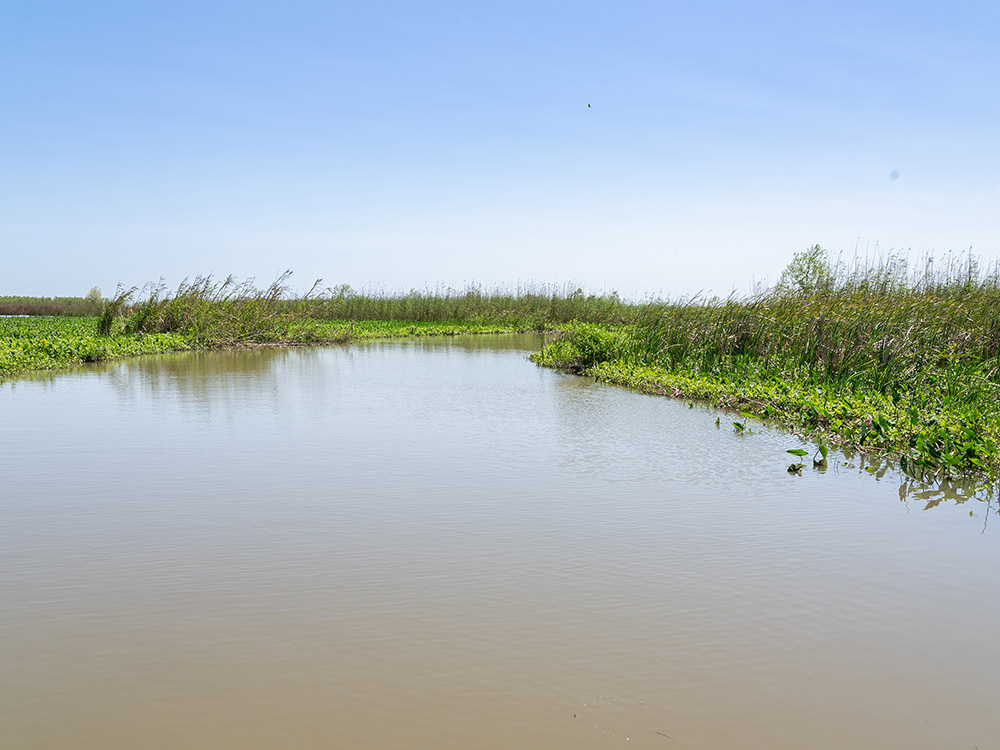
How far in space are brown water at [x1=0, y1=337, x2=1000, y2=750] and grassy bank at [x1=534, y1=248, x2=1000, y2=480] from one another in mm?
1093

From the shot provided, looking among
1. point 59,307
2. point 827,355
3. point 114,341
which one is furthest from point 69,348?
point 59,307

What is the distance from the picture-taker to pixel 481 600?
3.86 meters

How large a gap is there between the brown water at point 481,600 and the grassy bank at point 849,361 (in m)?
1.09

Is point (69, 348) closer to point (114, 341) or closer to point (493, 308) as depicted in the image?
point (114, 341)

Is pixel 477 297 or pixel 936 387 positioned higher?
pixel 477 297

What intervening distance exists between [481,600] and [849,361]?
8.56 metres

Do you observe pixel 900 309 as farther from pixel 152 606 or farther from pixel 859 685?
pixel 152 606

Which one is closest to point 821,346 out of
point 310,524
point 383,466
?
point 383,466

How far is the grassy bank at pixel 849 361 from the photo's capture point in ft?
24.7

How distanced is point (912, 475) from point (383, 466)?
15.2ft

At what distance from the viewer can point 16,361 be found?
14.6 m

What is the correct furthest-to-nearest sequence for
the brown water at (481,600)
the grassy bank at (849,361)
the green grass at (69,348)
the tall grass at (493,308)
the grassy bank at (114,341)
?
the tall grass at (493,308)
the grassy bank at (114,341)
the green grass at (69,348)
the grassy bank at (849,361)
the brown water at (481,600)

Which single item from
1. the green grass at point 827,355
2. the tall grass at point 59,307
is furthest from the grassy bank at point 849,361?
the tall grass at point 59,307

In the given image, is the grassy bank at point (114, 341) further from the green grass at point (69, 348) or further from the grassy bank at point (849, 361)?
the grassy bank at point (849, 361)
